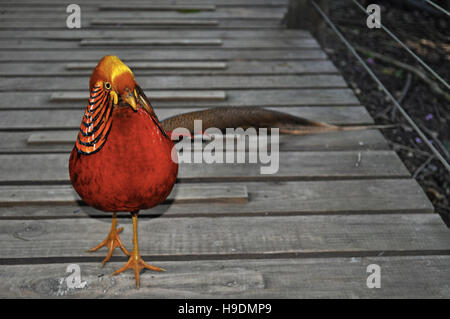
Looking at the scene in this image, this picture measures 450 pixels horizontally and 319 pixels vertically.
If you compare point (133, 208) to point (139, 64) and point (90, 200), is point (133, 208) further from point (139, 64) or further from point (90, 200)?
point (139, 64)

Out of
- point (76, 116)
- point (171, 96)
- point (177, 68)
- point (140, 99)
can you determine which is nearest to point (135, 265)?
point (140, 99)

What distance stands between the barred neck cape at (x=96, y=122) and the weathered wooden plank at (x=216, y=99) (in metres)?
1.45

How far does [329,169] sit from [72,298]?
1.33 metres

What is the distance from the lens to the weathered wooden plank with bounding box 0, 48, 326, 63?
126 inches

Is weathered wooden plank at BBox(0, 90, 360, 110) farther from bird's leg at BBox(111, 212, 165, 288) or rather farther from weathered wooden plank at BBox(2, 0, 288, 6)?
weathered wooden plank at BBox(2, 0, 288, 6)

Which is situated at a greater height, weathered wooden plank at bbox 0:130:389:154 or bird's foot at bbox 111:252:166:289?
weathered wooden plank at bbox 0:130:389:154

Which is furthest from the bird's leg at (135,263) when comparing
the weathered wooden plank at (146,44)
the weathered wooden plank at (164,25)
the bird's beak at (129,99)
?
the weathered wooden plank at (164,25)

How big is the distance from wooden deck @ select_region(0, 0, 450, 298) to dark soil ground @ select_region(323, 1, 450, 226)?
2.58 feet

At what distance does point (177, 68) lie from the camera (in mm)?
3074

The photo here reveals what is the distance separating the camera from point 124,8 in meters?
4.13

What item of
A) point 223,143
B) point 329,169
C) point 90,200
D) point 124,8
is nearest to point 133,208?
point 90,200

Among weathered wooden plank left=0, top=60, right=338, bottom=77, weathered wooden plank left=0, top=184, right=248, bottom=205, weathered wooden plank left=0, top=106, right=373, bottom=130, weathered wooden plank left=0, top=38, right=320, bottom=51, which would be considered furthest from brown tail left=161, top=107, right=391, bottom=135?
weathered wooden plank left=0, top=38, right=320, bottom=51

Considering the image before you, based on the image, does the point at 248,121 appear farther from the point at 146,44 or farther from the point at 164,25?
the point at 164,25

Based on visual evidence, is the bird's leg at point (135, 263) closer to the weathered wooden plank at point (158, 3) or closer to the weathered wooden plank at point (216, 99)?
the weathered wooden plank at point (216, 99)
